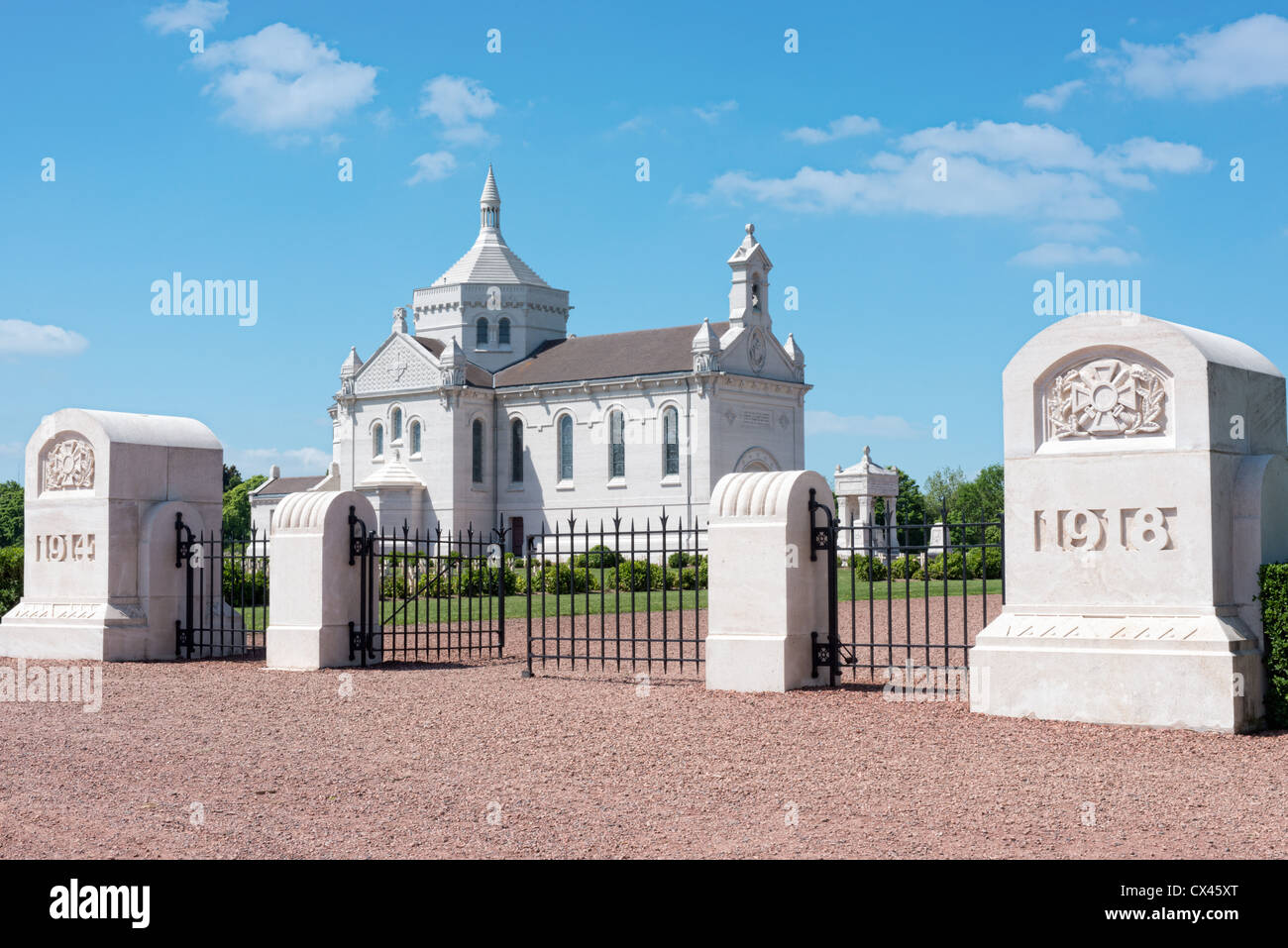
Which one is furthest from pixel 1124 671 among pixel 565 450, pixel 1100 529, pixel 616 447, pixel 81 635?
pixel 565 450

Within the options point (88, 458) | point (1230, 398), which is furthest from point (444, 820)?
point (88, 458)

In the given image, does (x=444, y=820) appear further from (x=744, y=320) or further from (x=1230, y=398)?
(x=744, y=320)

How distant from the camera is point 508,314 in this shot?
64.8m

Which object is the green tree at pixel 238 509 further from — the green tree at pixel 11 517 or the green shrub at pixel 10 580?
the green shrub at pixel 10 580

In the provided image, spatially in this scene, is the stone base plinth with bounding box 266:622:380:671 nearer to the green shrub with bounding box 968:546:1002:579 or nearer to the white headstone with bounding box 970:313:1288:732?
the white headstone with bounding box 970:313:1288:732

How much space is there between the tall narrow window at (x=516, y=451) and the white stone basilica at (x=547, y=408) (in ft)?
0.22

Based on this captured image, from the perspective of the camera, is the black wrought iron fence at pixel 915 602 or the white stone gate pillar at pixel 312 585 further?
the white stone gate pillar at pixel 312 585

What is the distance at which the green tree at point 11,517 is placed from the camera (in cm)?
8574

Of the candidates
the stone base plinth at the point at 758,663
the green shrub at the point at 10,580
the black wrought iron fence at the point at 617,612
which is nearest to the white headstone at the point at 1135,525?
the stone base plinth at the point at 758,663

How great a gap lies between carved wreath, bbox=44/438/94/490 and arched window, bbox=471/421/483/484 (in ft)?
143

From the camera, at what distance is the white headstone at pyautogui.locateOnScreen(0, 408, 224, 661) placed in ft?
53.4

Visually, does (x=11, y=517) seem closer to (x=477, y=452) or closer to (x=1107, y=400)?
(x=477, y=452)

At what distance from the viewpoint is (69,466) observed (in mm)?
16688

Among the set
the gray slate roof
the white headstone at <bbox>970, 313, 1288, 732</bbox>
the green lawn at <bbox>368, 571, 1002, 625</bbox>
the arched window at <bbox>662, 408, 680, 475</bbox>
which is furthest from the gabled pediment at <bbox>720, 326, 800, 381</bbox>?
the white headstone at <bbox>970, 313, 1288, 732</bbox>
